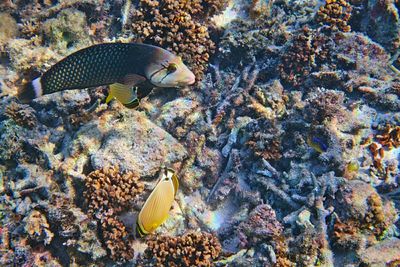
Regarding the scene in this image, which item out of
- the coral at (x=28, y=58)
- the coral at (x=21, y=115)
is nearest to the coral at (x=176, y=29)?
the coral at (x=28, y=58)

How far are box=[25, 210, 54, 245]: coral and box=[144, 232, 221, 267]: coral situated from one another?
49.7 inches

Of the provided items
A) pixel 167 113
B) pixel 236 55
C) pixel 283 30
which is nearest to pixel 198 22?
pixel 236 55

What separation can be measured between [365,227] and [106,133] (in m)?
3.67

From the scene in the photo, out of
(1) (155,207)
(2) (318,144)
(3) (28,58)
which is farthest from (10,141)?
(2) (318,144)

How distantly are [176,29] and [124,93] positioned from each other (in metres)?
2.29

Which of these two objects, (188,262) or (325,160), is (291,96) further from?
(188,262)

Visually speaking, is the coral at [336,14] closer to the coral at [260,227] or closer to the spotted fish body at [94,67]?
the coral at [260,227]

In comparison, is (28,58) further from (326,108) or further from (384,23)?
(384,23)

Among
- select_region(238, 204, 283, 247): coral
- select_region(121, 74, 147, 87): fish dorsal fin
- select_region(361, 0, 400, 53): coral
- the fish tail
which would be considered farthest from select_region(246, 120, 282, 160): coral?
select_region(361, 0, 400, 53): coral

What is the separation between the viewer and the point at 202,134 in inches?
185

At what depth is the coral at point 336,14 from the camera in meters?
5.67

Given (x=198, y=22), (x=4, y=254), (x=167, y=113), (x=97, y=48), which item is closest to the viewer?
(x=97, y=48)

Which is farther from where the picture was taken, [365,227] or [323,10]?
[323,10]

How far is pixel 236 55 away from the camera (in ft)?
18.4
